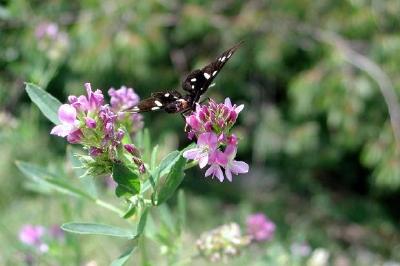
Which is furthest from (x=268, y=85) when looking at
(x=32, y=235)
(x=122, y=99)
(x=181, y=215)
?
(x=122, y=99)

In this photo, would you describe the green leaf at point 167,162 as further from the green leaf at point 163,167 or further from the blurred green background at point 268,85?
the blurred green background at point 268,85

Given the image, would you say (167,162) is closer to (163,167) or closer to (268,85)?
(163,167)

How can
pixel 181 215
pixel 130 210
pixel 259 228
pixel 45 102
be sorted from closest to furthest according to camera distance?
1. pixel 130 210
2. pixel 45 102
3. pixel 181 215
4. pixel 259 228

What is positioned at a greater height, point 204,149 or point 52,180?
point 52,180

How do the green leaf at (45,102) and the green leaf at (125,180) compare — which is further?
the green leaf at (45,102)

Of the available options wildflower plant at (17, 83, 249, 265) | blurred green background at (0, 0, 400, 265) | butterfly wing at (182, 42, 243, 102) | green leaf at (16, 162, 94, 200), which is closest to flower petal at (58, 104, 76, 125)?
wildflower plant at (17, 83, 249, 265)

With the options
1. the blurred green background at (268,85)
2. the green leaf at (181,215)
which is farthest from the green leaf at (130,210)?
the blurred green background at (268,85)

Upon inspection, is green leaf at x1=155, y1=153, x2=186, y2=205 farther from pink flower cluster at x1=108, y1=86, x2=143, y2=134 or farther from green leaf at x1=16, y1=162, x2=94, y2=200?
green leaf at x1=16, y1=162, x2=94, y2=200

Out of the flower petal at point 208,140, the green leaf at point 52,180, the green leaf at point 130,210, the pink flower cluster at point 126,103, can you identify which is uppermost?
the pink flower cluster at point 126,103
